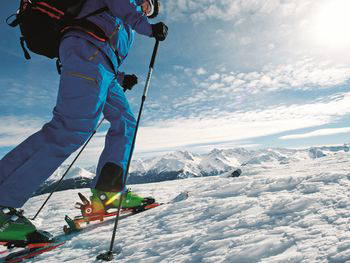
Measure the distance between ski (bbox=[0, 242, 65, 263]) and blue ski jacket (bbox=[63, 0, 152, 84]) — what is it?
1.83 metres

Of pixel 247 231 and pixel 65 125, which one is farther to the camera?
pixel 65 125

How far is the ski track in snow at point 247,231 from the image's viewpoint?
141 centimetres

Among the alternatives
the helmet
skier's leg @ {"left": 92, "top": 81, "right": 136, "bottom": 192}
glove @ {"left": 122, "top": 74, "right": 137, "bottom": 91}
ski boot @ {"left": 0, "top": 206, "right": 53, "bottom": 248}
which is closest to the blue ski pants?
ski boot @ {"left": 0, "top": 206, "right": 53, "bottom": 248}

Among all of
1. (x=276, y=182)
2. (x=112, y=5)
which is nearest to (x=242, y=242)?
(x=276, y=182)

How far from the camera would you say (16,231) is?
224 cm

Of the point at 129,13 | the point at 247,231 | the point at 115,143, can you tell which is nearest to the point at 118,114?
the point at 115,143

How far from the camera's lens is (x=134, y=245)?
2.02m

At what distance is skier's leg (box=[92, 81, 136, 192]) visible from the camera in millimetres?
2893

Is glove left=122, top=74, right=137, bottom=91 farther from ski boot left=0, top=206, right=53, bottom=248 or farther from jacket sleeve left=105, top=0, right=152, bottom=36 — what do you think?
ski boot left=0, top=206, right=53, bottom=248

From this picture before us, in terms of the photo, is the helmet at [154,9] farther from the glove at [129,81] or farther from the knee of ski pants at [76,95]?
the knee of ski pants at [76,95]

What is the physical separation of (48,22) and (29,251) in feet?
6.91

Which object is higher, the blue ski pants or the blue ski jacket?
the blue ski jacket

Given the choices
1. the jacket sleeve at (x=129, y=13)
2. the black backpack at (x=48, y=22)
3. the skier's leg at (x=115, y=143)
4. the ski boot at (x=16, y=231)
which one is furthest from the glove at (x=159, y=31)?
the ski boot at (x=16, y=231)

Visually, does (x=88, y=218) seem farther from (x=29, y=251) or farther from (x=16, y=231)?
(x=16, y=231)
